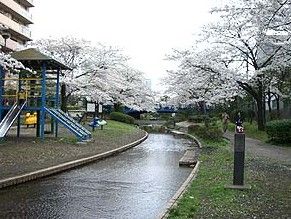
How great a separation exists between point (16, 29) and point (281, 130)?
4086cm

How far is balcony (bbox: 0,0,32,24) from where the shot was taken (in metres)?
50.4

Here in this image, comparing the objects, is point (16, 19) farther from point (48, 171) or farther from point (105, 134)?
point (48, 171)

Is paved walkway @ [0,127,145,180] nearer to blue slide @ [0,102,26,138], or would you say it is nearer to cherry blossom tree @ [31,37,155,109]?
blue slide @ [0,102,26,138]

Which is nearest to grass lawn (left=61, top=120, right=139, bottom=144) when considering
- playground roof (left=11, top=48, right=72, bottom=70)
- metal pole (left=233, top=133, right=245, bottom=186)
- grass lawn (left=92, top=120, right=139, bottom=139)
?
grass lawn (left=92, top=120, right=139, bottom=139)

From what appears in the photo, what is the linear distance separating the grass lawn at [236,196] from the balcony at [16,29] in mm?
41527

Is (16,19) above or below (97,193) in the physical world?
above

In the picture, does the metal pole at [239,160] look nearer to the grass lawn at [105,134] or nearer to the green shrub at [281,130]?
the grass lawn at [105,134]

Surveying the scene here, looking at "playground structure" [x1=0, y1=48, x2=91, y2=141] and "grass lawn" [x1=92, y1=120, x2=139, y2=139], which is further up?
"playground structure" [x1=0, y1=48, x2=91, y2=141]

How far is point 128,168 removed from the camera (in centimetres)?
1350

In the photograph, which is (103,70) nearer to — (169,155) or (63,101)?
(63,101)

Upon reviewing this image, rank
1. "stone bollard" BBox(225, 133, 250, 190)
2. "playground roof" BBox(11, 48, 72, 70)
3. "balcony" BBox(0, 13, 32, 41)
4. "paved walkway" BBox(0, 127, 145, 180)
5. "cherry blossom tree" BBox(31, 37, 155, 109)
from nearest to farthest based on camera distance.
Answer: "stone bollard" BBox(225, 133, 250, 190) < "paved walkway" BBox(0, 127, 145, 180) < "playground roof" BBox(11, 48, 72, 70) < "cherry blossom tree" BBox(31, 37, 155, 109) < "balcony" BBox(0, 13, 32, 41)

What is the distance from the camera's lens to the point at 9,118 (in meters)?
18.0

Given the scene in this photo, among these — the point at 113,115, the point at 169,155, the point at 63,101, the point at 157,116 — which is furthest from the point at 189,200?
the point at 157,116

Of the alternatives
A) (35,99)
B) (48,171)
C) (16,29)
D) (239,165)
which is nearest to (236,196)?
(239,165)
